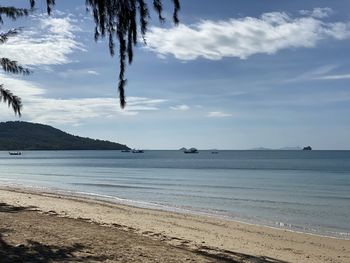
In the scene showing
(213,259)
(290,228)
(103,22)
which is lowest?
(290,228)

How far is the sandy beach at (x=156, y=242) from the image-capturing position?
25.3 feet

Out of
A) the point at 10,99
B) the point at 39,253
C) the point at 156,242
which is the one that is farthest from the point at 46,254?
the point at 10,99

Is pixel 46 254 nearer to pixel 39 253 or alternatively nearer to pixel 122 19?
pixel 39 253

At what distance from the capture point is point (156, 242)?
9.77 metres

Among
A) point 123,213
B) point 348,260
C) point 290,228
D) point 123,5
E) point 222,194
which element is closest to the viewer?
point 123,5

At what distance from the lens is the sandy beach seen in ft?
25.3

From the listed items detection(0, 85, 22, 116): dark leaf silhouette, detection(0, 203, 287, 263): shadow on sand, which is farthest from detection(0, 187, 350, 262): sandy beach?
detection(0, 85, 22, 116): dark leaf silhouette

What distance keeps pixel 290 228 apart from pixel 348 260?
Result: 616 cm

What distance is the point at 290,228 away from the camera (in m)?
18.2

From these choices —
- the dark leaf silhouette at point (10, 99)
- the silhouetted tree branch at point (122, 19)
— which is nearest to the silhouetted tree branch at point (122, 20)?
the silhouetted tree branch at point (122, 19)

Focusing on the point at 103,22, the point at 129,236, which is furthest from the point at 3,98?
the point at 103,22

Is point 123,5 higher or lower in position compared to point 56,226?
higher

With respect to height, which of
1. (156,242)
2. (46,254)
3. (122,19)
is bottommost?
(156,242)

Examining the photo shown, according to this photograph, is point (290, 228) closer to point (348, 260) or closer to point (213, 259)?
point (348, 260)
